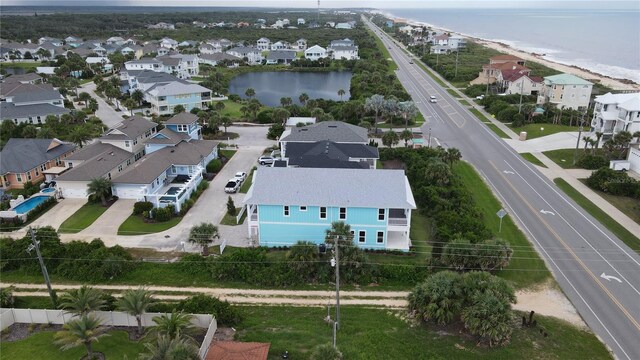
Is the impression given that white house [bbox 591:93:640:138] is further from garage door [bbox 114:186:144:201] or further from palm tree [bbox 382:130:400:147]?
garage door [bbox 114:186:144:201]

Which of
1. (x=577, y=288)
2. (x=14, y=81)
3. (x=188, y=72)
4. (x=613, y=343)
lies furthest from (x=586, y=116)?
(x=14, y=81)

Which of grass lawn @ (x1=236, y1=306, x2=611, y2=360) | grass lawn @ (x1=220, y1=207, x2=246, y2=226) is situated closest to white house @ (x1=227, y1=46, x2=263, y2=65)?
grass lawn @ (x1=220, y1=207, x2=246, y2=226)

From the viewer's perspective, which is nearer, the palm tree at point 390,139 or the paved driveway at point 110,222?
the paved driveway at point 110,222

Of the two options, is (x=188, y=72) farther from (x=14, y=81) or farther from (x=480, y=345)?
(x=480, y=345)

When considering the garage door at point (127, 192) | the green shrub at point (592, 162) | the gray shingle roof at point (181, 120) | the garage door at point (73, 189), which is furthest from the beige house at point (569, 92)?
the garage door at point (73, 189)

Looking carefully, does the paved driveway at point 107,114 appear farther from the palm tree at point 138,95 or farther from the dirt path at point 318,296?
the dirt path at point 318,296

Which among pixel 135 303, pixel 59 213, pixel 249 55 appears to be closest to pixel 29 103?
pixel 59 213

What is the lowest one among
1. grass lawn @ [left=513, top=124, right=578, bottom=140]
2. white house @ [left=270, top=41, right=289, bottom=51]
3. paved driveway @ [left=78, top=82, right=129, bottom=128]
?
paved driveway @ [left=78, top=82, right=129, bottom=128]
